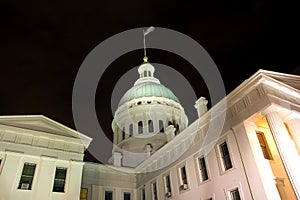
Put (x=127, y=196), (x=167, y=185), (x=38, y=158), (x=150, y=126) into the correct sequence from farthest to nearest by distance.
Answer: (x=150, y=126) → (x=127, y=196) → (x=167, y=185) → (x=38, y=158)

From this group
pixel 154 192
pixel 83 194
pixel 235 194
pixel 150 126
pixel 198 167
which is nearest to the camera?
pixel 235 194

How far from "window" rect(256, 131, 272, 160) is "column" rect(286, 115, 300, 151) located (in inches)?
68.3

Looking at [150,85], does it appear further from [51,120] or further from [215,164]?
[215,164]

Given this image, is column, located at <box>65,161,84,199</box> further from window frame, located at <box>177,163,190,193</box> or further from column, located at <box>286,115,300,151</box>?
column, located at <box>286,115,300,151</box>

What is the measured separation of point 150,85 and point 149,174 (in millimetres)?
22842

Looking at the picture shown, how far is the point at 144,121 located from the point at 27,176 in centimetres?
2241

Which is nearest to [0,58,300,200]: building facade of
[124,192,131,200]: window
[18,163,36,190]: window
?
[18,163,36,190]: window

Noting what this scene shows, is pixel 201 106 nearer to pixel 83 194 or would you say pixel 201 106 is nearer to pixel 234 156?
pixel 234 156

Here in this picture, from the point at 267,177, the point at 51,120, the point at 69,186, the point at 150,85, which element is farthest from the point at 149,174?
the point at 150,85

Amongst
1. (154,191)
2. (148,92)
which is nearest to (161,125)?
(148,92)

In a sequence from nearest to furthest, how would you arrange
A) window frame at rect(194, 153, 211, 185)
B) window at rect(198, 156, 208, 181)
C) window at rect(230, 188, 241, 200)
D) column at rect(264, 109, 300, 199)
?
1. column at rect(264, 109, 300, 199)
2. window at rect(230, 188, 241, 200)
3. window frame at rect(194, 153, 211, 185)
4. window at rect(198, 156, 208, 181)

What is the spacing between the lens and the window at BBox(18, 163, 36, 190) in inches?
710

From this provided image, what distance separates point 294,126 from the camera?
1633 cm

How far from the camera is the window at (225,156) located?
1699 centimetres
